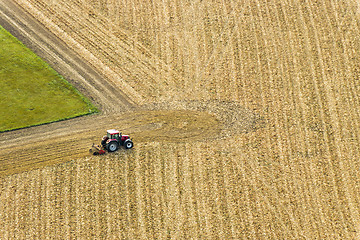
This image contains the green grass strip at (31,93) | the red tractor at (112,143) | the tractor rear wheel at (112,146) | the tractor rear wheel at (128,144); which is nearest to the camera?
the tractor rear wheel at (112,146)

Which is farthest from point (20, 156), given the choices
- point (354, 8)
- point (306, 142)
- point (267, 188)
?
point (354, 8)

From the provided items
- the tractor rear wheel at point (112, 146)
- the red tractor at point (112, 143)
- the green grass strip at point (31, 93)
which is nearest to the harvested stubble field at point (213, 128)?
the tractor rear wheel at point (112, 146)

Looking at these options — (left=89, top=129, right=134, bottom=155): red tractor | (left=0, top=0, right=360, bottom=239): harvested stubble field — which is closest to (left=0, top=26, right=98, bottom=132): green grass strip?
(left=0, top=0, right=360, bottom=239): harvested stubble field

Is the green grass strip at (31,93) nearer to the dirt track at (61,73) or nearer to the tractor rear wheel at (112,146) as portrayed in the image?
the dirt track at (61,73)

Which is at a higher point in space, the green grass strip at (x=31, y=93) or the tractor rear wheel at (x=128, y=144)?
the green grass strip at (x=31, y=93)

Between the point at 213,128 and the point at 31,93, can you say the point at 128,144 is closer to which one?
the point at 213,128
